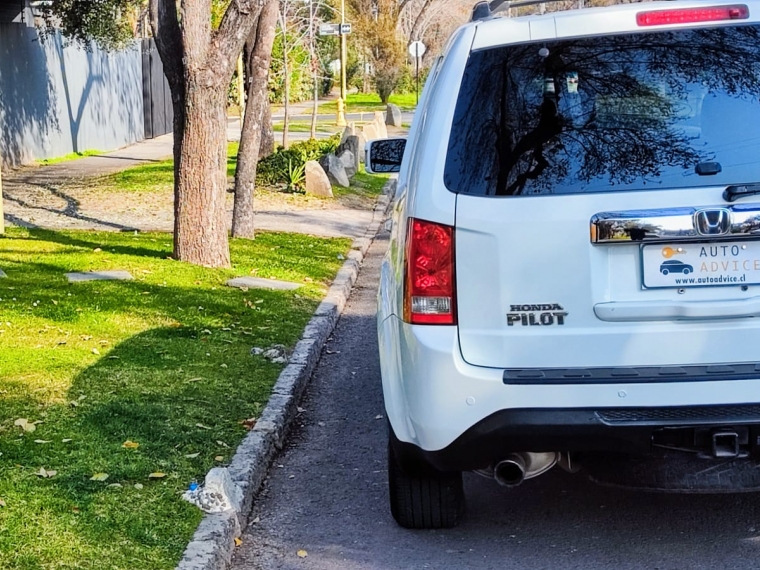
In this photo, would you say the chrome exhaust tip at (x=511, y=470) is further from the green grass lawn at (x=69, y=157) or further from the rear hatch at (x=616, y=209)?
the green grass lawn at (x=69, y=157)

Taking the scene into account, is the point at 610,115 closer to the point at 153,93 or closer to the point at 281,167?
the point at 281,167

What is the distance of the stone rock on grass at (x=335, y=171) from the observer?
1852 cm

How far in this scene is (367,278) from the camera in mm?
11266

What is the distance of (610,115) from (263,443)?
2.49m

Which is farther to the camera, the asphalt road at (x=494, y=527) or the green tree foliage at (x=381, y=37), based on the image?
the green tree foliage at (x=381, y=37)

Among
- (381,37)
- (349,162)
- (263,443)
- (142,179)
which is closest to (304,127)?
(349,162)

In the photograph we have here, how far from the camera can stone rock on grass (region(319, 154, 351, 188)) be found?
60.7 feet

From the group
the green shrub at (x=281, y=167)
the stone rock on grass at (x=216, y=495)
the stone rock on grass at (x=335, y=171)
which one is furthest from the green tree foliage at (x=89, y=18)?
the stone rock on grass at (x=216, y=495)

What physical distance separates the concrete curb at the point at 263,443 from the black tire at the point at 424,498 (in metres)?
0.67

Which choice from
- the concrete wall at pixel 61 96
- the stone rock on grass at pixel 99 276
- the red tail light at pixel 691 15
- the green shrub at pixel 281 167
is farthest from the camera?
the concrete wall at pixel 61 96

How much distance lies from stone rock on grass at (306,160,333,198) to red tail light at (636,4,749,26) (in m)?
13.3

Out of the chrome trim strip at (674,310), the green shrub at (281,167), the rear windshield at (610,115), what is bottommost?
A: the green shrub at (281,167)

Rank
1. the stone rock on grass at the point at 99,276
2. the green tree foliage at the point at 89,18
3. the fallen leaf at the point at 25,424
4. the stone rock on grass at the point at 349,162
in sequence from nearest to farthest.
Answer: the fallen leaf at the point at 25,424 → the stone rock on grass at the point at 99,276 → the stone rock on grass at the point at 349,162 → the green tree foliage at the point at 89,18

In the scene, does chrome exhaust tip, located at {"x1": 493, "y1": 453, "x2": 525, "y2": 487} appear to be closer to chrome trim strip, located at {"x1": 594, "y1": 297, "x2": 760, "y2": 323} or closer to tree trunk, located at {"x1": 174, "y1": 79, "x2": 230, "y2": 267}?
chrome trim strip, located at {"x1": 594, "y1": 297, "x2": 760, "y2": 323}
